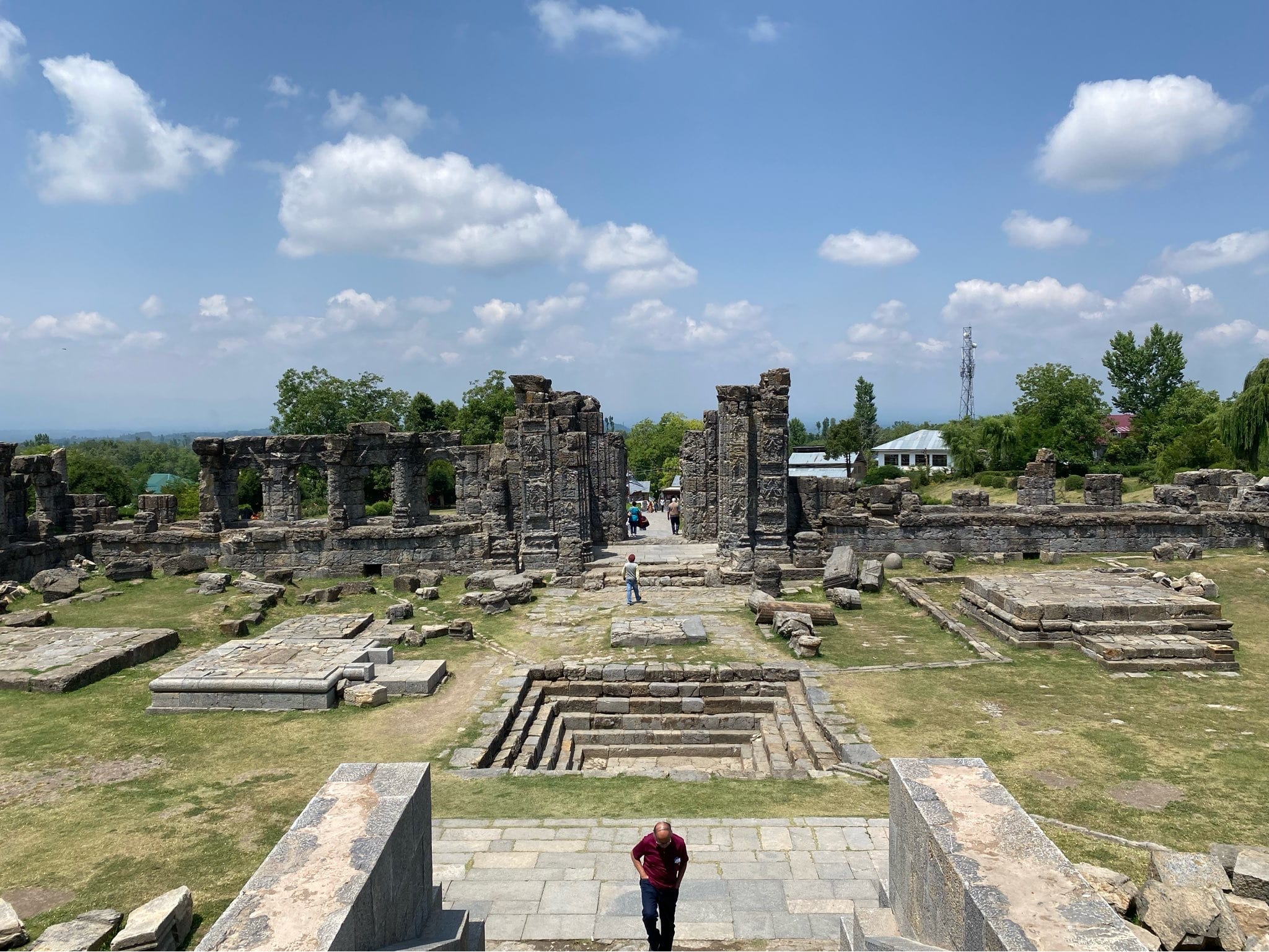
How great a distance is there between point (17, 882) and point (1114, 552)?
22.3 m

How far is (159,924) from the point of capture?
5.14m

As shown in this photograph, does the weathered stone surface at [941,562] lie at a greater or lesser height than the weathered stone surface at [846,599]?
greater

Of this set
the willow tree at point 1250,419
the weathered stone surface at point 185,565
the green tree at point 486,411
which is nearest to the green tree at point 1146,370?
the willow tree at point 1250,419

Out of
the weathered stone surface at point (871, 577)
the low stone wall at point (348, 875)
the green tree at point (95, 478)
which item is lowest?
the weathered stone surface at point (871, 577)

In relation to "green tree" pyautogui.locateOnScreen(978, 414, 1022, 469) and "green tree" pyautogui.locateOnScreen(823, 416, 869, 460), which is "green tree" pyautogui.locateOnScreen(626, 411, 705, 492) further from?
"green tree" pyautogui.locateOnScreen(978, 414, 1022, 469)

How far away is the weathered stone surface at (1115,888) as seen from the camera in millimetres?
5145

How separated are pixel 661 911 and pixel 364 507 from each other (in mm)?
22997

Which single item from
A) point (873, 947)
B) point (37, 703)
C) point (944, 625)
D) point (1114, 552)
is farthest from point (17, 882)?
point (1114, 552)

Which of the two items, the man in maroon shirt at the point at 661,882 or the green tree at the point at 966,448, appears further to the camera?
the green tree at the point at 966,448

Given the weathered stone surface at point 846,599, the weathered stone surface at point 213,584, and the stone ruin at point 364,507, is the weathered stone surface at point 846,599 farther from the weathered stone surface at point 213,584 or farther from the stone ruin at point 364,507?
the weathered stone surface at point 213,584

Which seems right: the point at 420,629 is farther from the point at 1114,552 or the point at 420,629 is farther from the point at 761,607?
the point at 1114,552

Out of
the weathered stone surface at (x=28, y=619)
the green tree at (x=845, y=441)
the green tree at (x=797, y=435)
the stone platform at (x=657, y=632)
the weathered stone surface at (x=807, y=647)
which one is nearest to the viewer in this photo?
the weathered stone surface at (x=807, y=647)

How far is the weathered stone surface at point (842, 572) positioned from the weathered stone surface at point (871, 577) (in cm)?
12

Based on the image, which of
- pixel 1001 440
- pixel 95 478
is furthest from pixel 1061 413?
pixel 95 478
